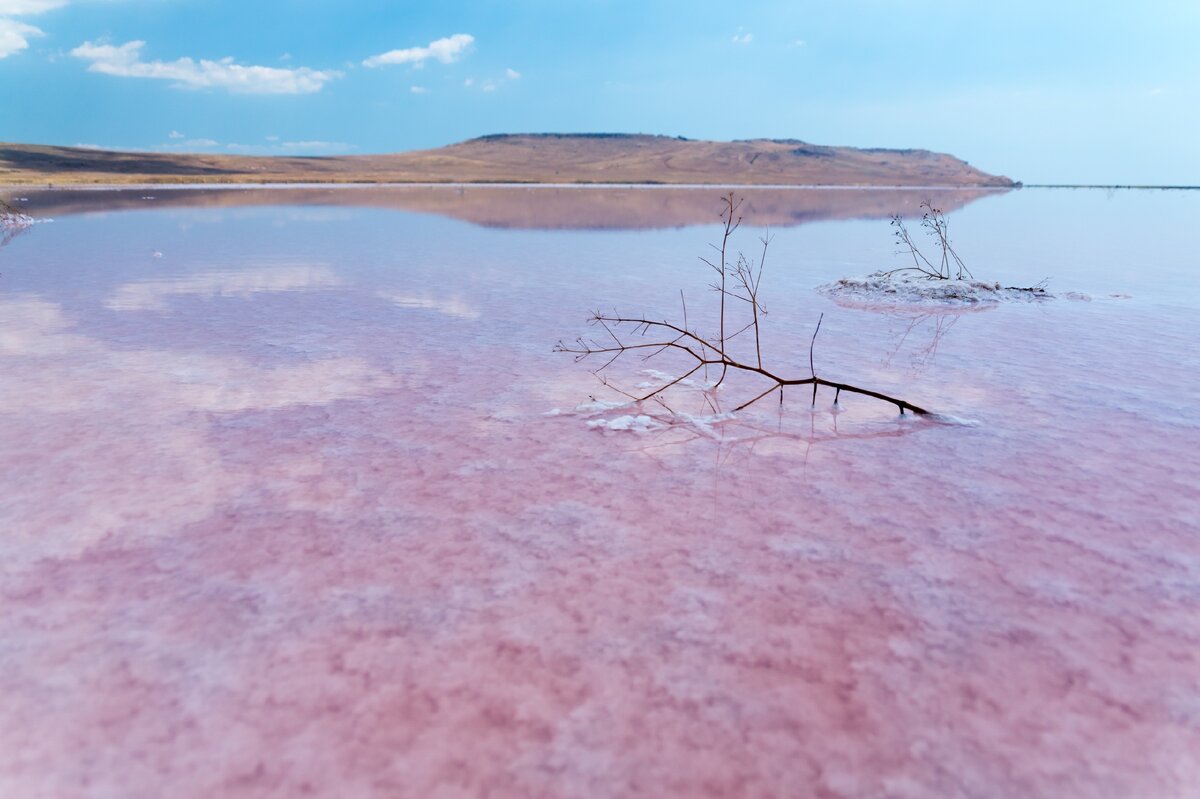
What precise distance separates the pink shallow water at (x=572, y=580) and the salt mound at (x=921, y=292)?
297 centimetres

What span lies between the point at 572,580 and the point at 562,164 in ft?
418

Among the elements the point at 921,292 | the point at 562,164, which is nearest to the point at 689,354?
the point at 921,292

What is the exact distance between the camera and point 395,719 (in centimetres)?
212

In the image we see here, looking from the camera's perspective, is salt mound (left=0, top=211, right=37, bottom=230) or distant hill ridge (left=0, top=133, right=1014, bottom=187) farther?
distant hill ridge (left=0, top=133, right=1014, bottom=187)

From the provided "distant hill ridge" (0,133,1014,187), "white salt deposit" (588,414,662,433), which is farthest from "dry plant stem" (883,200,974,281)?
"distant hill ridge" (0,133,1014,187)

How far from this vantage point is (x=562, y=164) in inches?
4894

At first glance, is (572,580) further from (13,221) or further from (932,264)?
(13,221)

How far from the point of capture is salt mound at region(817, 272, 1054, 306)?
931 cm

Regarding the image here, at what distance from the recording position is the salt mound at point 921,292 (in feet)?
30.6

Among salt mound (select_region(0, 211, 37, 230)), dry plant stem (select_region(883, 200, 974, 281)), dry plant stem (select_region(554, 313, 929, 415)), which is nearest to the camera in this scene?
dry plant stem (select_region(554, 313, 929, 415))

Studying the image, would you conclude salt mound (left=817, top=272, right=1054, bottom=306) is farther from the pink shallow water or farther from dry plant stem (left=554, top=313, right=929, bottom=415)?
dry plant stem (left=554, top=313, right=929, bottom=415)

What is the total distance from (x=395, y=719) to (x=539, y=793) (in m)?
0.48

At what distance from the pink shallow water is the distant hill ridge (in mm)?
54000

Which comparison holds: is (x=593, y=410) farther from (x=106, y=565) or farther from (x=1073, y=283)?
(x=1073, y=283)
